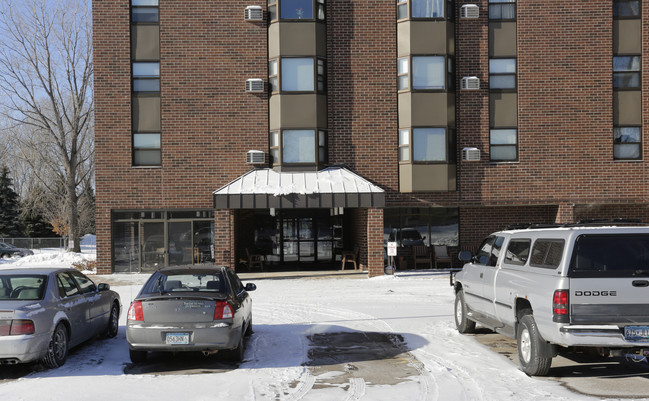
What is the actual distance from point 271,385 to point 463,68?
60.1 ft

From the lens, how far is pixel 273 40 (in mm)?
23109

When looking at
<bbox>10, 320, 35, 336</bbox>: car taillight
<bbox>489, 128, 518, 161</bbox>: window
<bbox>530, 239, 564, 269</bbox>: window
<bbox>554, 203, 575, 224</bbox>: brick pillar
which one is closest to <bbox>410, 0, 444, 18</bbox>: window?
<bbox>489, 128, 518, 161</bbox>: window

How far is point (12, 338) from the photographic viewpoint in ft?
27.1

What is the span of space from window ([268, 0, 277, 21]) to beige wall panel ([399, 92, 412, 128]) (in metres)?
5.54

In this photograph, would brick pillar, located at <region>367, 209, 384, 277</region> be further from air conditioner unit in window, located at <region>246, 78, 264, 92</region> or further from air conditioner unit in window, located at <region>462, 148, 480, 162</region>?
air conditioner unit in window, located at <region>246, 78, 264, 92</region>

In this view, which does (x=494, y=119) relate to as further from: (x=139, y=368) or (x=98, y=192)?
(x=139, y=368)

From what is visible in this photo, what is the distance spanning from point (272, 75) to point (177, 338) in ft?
51.9

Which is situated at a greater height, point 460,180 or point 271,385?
point 460,180

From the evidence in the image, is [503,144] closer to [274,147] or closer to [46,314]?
[274,147]

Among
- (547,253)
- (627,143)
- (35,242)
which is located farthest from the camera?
(35,242)

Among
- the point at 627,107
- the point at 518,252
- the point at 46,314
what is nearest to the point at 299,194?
the point at 518,252

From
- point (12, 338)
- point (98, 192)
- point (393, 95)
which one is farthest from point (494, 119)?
point (12, 338)

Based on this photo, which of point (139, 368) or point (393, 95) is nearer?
point (139, 368)

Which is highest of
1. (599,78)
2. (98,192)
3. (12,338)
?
(599,78)
